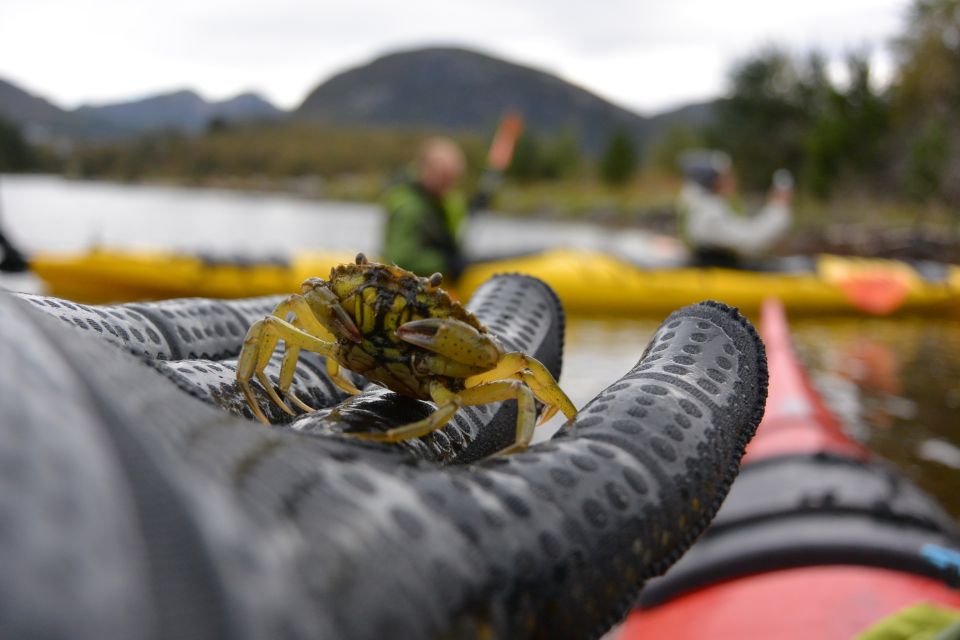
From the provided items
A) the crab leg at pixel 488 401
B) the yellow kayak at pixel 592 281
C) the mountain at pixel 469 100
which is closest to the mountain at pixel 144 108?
the crab leg at pixel 488 401

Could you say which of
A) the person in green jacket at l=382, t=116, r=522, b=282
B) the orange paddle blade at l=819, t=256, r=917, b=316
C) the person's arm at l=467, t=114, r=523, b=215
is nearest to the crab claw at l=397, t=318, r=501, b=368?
the person in green jacket at l=382, t=116, r=522, b=282

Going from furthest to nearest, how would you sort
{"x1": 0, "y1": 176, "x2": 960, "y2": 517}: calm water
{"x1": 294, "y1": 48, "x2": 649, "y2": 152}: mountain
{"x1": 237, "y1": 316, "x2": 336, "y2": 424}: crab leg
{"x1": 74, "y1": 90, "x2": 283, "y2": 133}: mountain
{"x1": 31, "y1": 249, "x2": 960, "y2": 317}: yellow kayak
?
{"x1": 294, "y1": 48, "x2": 649, "y2": 152}: mountain, {"x1": 31, "y1": 249, "x2": 960, "y2": 317}: yellow kayak, {"x1": 0, "y1": 176, "x2": 960, "y2": 517}: calm water, {"x1": 74, "y1": 90, "x2": 283, "y2": 133}: mountain, {"x1": 237, "y1": 316, "x2": 336, "y2": 424}: crab leg

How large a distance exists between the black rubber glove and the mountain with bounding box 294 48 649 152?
87.9m

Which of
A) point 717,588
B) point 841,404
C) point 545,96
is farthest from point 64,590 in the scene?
point 545,96

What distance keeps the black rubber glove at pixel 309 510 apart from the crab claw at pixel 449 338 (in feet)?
0.56

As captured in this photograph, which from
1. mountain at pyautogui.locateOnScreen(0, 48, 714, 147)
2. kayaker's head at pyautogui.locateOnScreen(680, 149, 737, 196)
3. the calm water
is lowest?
the calm water

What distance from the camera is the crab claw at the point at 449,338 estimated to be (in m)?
1.28

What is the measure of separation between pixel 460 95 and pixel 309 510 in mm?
153807

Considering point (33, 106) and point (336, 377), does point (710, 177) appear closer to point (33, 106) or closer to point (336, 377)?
point (33, 106)

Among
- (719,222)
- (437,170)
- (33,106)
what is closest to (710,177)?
(719,222)

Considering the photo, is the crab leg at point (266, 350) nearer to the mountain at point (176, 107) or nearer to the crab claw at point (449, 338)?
the crab claw at point (449, 338)

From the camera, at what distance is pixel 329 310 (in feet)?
4.76

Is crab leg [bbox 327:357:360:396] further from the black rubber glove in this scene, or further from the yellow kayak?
the yellow kayak

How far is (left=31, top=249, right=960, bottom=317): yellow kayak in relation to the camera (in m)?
10.7
